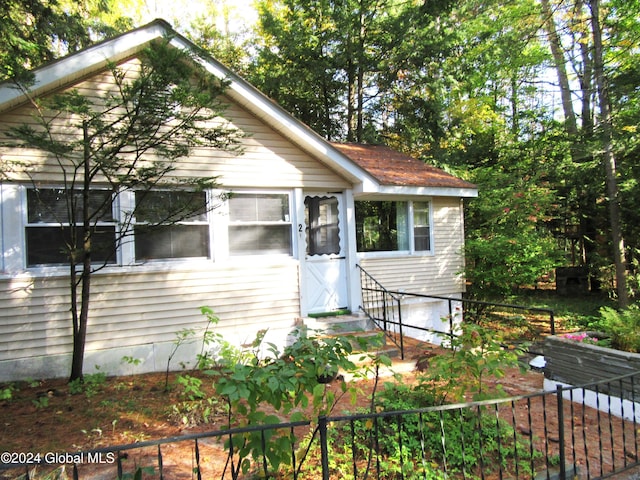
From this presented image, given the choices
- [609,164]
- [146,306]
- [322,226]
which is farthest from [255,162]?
[609,164]

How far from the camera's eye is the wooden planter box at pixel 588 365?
4453mm

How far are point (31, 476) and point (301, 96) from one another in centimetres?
1560

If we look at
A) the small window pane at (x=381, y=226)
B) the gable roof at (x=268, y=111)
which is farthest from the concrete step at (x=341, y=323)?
the gable roof at (x=268, y=111)

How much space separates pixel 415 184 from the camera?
28.0ft

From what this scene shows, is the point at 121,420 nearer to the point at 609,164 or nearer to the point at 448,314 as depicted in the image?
the point at 448,314

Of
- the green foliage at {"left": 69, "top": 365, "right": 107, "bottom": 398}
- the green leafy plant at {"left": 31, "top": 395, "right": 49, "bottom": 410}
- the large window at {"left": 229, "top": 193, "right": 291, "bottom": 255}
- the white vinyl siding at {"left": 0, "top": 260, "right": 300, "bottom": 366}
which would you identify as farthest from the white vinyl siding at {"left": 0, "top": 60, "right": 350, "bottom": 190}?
the green leafy plant at {"left": 31, "top": 395, "right": 49, "bottom": 410}

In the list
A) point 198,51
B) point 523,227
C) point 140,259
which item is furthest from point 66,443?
point 523,227

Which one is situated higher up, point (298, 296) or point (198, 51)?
point (198, 51)

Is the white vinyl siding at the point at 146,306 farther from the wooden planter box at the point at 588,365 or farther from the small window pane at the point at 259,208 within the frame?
the wooden planter box at the point at 588,365

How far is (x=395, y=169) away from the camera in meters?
9.16

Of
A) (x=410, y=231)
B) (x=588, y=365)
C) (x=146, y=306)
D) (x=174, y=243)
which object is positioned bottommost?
(x=588, y=365)

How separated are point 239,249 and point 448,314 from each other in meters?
5.62

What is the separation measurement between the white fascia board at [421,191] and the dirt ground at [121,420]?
4.02 metres

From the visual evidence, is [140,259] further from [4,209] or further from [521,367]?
[521,367]
